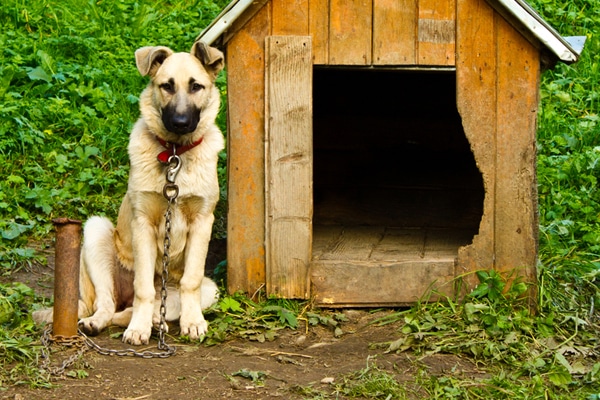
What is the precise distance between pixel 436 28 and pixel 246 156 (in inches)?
56.4

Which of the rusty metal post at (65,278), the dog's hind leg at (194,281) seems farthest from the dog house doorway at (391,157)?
the rusty metal post at (65,278)

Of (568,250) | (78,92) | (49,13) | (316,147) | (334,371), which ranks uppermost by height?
(49,13)

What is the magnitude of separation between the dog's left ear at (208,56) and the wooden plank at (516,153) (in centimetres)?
173

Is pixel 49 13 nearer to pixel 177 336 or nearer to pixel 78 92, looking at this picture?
pixel 78 92

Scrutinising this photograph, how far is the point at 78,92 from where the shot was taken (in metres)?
8.28

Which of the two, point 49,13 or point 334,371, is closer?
point 334,371

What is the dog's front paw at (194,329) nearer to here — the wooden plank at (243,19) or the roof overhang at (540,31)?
the wooden plank at (243,19)

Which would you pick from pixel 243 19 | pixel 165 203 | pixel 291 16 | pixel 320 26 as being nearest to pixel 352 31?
pixel 320 26

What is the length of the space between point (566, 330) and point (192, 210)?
2391 millimetres

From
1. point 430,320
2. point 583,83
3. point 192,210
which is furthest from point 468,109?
point 583,83

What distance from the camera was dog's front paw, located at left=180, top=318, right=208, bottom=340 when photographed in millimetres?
5219

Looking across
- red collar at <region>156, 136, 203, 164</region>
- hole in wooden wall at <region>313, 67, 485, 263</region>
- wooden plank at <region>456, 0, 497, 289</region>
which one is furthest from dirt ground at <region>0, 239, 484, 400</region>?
hole in wooden wall at <region>313, 67, 485, 263</region>

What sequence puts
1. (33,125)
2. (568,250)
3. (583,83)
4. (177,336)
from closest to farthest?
(177,336) → (568,250) → (33,125) → (583,83)

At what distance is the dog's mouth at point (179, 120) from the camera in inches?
201
